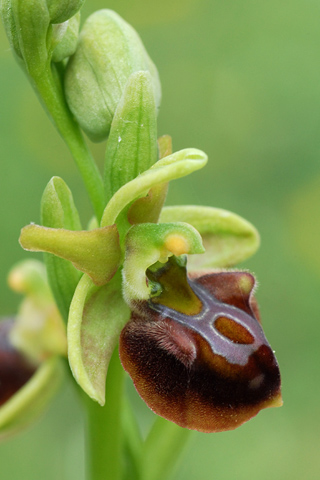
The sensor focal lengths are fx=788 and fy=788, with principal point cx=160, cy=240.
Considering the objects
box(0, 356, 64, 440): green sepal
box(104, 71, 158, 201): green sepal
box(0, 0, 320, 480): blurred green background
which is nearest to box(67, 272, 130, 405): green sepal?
box(104, 71, 158, 201): green sepal

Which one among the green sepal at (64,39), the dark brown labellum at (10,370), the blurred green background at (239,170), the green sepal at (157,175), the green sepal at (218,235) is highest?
the green sepal at (64,39)

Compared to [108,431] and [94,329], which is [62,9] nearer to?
[94,329]

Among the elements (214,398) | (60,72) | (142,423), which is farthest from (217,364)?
(142,423)

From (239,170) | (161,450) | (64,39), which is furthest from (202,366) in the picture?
(239,170)

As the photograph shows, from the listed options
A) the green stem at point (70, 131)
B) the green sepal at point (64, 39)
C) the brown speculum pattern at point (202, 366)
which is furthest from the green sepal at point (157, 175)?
the green sepal at point (64, 39)

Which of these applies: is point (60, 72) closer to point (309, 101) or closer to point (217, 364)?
point (217, 364)

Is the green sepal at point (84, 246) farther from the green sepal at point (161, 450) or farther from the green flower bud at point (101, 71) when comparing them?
the green sepal at point (161, 450)
